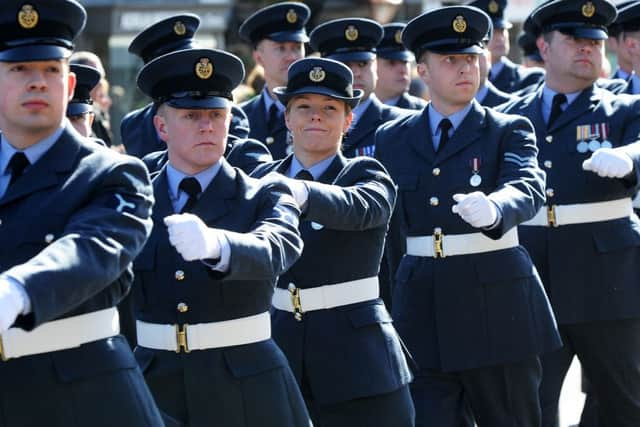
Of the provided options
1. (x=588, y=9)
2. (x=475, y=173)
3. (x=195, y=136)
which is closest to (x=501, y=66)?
(x=588, y=9)

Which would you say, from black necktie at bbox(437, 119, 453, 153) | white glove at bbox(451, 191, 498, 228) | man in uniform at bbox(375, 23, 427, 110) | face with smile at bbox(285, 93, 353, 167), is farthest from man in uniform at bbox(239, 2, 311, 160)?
white glove at bbox(451, 191, 498, 228)

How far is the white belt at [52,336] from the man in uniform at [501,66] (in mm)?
6780

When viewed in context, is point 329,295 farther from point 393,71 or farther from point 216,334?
point 393,71

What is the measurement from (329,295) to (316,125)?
681 mm

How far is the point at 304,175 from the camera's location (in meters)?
6.25

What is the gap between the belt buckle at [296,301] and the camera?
20.3 ft

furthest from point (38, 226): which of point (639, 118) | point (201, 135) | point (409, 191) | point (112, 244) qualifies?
point (639, 118)

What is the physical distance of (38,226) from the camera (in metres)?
4.52

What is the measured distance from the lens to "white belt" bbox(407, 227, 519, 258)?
265 inches

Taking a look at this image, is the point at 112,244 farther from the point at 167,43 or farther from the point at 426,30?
the point at 167,43

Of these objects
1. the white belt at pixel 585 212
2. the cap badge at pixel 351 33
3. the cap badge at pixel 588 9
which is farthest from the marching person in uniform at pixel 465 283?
the cap badge at pixel 351 33

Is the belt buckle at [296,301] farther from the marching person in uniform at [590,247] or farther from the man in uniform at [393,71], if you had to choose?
the man in uniform at [393,71]

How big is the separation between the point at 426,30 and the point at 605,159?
1073 millimetres

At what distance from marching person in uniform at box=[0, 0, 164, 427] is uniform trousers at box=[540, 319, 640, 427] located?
3306mm
